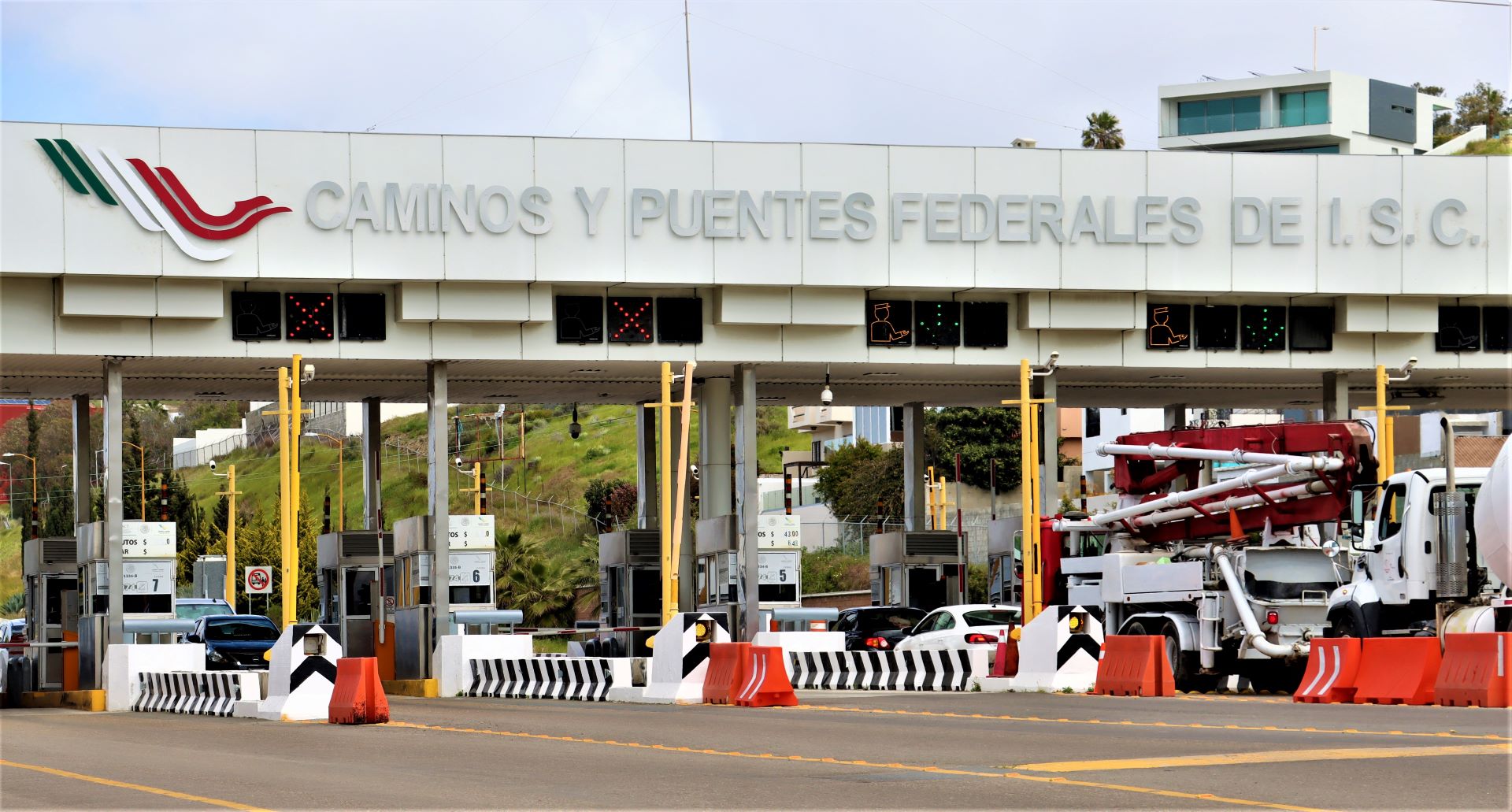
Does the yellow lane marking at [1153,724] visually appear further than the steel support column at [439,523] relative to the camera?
No

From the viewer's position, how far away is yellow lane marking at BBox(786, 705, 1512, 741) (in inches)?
652

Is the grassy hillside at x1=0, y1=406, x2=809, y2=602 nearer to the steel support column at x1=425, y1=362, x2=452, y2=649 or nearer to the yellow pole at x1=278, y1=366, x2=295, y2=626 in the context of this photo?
the steel support column at x1=425, y1=362, x2=452, y2=649

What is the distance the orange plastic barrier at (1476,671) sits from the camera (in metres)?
20.8

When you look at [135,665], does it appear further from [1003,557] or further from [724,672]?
[1003,557]

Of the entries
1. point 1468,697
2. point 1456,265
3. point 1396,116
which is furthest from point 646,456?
point 1396,116

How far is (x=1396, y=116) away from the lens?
414 feet

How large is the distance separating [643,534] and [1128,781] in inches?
1222

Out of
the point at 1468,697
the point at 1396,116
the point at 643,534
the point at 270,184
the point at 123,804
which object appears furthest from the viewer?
the point at 1396,116

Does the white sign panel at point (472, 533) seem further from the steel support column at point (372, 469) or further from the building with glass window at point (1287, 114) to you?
the building with glass window at point (1287, 114)

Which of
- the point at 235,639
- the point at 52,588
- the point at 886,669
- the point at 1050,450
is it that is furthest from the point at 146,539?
the point at 1050,450

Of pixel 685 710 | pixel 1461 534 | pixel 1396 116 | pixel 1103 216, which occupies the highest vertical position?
pixel 1396 116

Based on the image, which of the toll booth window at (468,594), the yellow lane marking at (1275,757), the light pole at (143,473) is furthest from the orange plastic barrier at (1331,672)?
the light pole at (143,473)

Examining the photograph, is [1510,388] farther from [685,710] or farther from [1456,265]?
[685,710]

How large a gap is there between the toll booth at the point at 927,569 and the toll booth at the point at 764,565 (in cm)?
633
